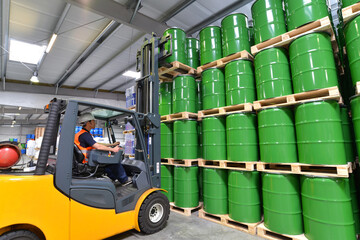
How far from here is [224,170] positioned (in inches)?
152

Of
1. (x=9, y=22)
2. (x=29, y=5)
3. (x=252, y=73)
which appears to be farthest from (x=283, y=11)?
(x=9, y=22)

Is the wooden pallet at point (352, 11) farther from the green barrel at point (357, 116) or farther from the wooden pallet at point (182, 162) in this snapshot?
the wooden pallet at point (182, 162)

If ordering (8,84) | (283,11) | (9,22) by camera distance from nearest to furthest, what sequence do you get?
(283,11)
(9,22)
(8,84)

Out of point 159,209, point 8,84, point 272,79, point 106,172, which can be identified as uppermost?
point 8,84

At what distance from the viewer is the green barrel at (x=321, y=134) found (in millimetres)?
2615

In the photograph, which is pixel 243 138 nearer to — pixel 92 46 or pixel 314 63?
→ pixel 314 63

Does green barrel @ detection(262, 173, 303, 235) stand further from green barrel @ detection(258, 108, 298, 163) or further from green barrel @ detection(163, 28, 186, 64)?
green barrel @ detection(163, 28, 186, 64)

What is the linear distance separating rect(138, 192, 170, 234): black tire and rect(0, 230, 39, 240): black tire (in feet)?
4.29

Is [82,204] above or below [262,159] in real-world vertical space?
below

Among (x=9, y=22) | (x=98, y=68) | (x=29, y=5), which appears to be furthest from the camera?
(x=98, y=68)

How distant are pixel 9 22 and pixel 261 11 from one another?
21.7 feet

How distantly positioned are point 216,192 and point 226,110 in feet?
5.05

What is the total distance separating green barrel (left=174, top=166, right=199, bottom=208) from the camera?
13.4ft

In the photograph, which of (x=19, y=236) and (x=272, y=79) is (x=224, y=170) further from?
(x=19, y=236)
